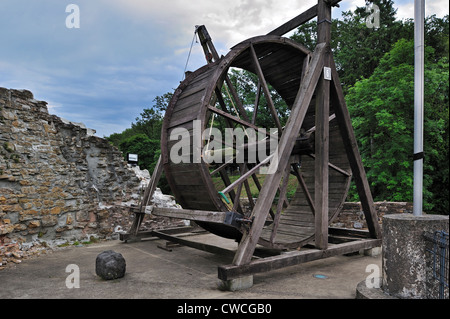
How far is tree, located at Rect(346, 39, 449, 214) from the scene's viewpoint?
1050cm

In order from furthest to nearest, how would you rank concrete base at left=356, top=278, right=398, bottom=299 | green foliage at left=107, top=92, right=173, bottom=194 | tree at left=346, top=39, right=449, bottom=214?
1. green foliage at left=107, top=92, right=173, bottom=194
2. tree at left=346, top=39, right=449, bottom=214
3. concrete base at left=356, top=278, right=398, bottom=299

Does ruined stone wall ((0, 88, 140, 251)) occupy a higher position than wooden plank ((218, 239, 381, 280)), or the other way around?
ruined stone wall ((0, 88, 140, 251))

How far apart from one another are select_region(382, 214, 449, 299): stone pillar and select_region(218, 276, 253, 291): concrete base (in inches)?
55.4

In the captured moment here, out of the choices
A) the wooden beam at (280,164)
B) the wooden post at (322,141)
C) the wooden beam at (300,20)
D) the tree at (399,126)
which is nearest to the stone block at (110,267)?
the wooden beam at (280,164)

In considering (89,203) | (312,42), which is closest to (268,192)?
(89,203)

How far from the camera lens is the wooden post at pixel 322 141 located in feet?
14.6

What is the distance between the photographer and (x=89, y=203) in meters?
6.78

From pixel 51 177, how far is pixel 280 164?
444 centimetres

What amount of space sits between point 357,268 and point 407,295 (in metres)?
1.95

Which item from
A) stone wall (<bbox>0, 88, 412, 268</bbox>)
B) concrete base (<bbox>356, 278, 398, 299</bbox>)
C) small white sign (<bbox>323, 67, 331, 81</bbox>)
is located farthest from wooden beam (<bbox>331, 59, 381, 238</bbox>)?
stone wall (<bbox>0, 88, 412, 268</bbox>)

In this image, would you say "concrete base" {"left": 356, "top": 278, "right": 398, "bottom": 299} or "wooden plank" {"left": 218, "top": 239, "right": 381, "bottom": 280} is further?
"wooden plank" {"left": 218, "top": 239, "right": 381, "bottom": 280}

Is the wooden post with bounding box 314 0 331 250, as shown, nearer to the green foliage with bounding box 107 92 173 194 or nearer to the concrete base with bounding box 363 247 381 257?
the concrete base with bounding box 363 247 381 257

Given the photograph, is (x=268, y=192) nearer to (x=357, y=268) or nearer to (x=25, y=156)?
(x=357, y=268)

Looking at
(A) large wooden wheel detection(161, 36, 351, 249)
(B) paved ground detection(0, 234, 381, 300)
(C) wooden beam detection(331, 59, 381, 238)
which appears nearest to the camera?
(B) paved ground detection(0, 234, 381, 300)
